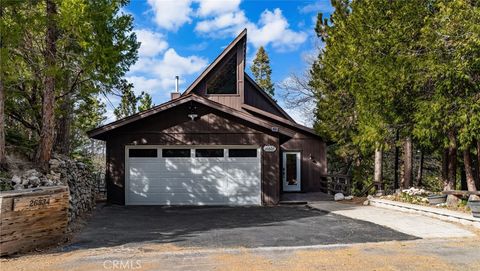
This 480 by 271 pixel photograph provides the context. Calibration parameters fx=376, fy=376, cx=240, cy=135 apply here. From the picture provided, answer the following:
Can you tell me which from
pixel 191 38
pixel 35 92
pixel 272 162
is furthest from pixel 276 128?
pixel 191 38

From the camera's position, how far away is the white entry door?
18.1m

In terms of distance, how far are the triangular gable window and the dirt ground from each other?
37.9 ft

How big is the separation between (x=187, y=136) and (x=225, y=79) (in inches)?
197

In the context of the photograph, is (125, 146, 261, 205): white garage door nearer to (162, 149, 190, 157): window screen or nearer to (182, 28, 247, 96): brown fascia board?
(162, 149, 190, 157): window screen

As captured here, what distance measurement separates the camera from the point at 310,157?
18141mm

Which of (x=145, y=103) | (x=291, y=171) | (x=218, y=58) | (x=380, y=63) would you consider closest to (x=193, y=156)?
(x=218, y=58)

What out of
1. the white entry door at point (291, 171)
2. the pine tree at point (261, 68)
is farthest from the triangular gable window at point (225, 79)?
the pine tree at point (261, 68)

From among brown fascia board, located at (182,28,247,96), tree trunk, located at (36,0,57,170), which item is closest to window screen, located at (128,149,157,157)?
tree trunk, located at (36,0,57,170)

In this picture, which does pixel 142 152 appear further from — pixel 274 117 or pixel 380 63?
pixel 380 63

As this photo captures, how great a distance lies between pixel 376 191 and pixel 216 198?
649 centimetres

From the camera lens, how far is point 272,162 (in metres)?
13.7

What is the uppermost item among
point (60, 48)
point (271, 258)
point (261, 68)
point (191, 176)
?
point (261, 68)

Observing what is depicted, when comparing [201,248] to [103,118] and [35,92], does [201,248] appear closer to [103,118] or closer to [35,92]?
[35,92]

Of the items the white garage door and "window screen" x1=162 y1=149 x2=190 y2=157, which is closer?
the white garage door
